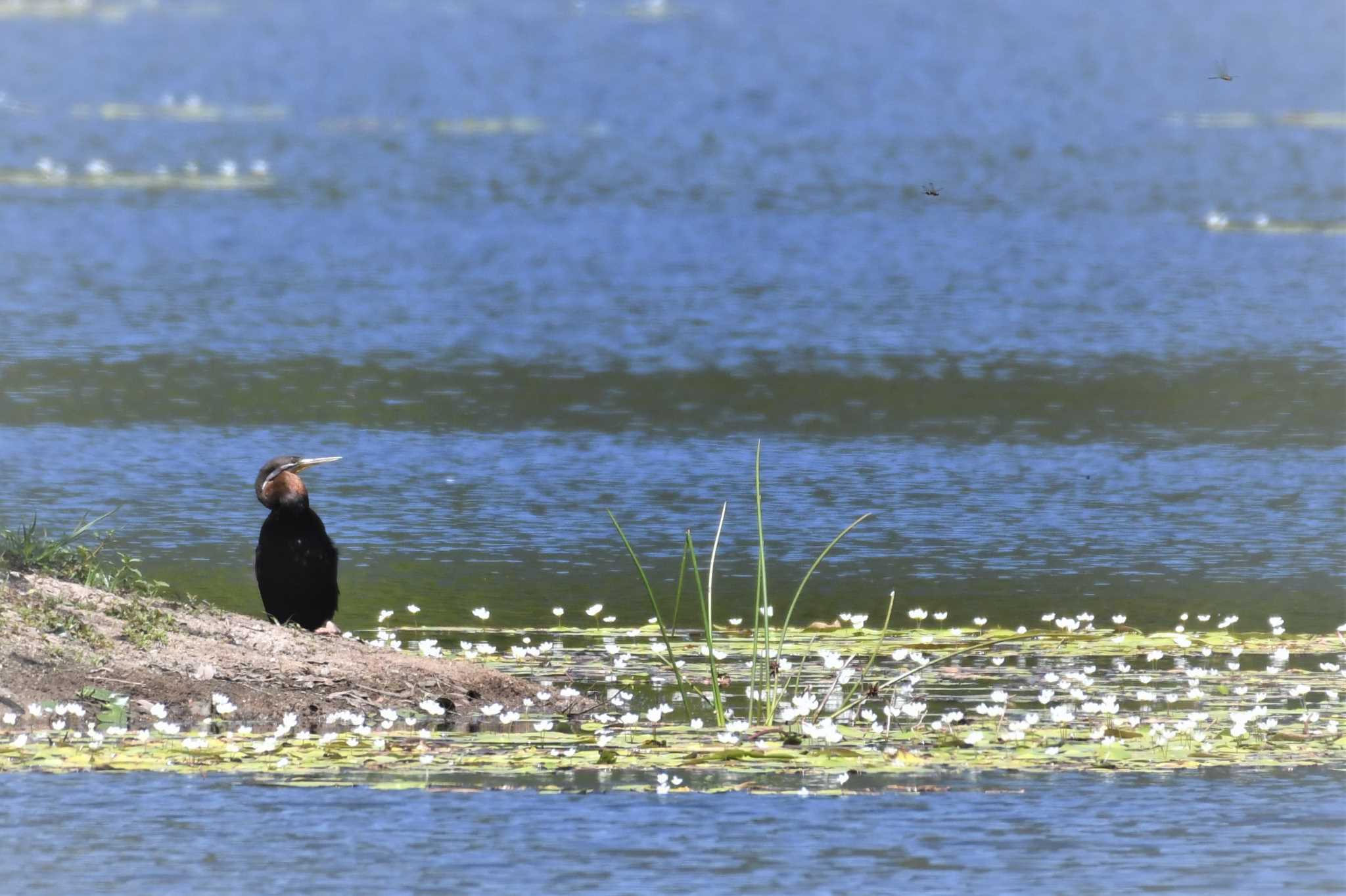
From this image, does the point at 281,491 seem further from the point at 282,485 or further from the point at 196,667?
the point at 196,667

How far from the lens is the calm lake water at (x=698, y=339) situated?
40.3ft

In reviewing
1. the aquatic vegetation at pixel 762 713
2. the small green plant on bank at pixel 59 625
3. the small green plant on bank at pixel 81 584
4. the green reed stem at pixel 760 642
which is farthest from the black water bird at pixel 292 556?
the green reed stem at pixel 760 642

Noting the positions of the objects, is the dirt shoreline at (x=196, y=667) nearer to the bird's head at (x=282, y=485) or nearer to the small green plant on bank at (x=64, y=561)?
the small green plant on bank at (x=64, y=561)

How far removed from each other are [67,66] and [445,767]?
3765 cm

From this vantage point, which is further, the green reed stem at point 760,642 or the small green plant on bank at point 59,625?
the small green plant on bank at point 59,625

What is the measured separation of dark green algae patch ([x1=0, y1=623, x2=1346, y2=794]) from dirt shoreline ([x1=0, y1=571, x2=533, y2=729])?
0.10 metres

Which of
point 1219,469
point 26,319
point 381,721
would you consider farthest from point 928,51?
point 381,721

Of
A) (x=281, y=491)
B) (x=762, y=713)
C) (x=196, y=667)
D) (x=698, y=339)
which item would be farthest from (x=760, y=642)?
(x=698, y=339)

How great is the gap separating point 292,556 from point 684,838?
9.87 ft

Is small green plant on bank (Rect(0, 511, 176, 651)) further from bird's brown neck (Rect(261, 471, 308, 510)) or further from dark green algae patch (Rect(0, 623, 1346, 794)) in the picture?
bird's brown neck (Rect(261, 471, 308, 510))

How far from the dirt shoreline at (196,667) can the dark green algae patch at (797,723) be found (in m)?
0.10

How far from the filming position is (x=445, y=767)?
8.02 metres

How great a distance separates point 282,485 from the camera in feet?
32.6

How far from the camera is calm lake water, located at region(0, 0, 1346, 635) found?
12273mm
